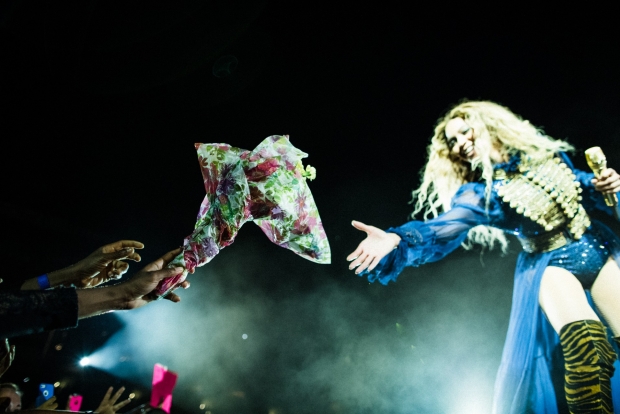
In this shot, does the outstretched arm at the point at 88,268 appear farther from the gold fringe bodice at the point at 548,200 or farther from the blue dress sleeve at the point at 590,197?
the blue dress sleeve at the point at 590,197

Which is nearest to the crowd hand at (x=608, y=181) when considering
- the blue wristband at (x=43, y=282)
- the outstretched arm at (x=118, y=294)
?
the outstretched arm at (x=118, y=294)

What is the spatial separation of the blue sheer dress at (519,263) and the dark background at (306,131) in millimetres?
754

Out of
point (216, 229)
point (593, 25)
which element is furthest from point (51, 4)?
point (593, 25)

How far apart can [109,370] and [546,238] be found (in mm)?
5800

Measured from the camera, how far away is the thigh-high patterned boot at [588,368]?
152 cm

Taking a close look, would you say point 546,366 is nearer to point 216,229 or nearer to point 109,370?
point 216,229

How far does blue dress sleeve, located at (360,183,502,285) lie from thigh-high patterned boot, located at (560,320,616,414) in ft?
2.04

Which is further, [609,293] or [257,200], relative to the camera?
[609,293]

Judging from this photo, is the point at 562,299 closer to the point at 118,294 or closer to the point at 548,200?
the point at 548,200

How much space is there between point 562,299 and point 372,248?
930 millimetres

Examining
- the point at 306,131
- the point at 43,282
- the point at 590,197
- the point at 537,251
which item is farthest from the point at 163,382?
the point at 590,197

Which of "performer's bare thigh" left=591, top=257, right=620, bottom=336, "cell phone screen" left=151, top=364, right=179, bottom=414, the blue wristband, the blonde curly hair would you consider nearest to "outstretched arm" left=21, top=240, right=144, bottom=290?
the blue wristband

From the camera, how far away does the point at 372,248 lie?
1.63m

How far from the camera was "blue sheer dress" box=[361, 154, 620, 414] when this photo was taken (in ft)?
5.49
